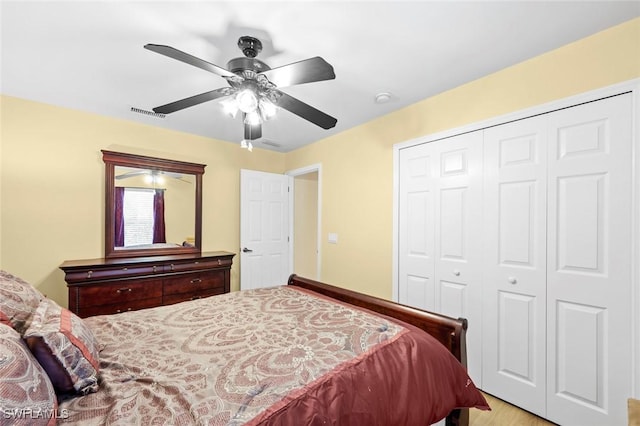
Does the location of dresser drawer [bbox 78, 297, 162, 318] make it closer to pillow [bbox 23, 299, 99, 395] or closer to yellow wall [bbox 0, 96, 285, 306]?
yellow wall [bbox 0, 96, 285, 306]

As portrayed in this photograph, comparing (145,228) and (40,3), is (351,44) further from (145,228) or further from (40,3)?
(145,228)

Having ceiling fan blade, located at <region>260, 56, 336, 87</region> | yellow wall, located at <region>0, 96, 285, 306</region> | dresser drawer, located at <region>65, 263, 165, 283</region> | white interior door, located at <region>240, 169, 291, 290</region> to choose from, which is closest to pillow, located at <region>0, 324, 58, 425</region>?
ceiling fan blade, located at <region>260, 56, 336, 87</region>

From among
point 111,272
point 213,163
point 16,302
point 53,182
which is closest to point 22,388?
point 16,302

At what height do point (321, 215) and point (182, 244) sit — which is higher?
point (321, 215)

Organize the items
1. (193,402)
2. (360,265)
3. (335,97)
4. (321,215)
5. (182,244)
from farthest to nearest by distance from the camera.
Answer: (321,215)
(182,244)
(360,265)
(335,97)
(193,402)

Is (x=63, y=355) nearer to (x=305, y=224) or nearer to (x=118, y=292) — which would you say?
(x=118, y=292)

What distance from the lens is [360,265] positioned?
328 cm

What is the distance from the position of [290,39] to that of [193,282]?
108 inches

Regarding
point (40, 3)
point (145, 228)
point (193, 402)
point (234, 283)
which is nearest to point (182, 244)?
point (145, 228)

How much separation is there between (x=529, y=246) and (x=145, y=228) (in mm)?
3846

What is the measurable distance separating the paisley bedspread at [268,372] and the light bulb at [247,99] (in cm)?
129

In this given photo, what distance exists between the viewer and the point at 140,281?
2.89 m

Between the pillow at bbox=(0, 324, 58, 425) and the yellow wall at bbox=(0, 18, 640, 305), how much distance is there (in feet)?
8.26

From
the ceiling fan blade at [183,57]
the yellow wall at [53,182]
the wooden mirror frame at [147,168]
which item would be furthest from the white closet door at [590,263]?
the yellow wall at [53,182]
